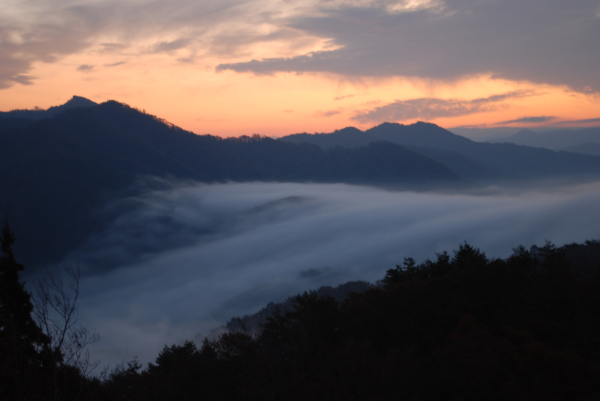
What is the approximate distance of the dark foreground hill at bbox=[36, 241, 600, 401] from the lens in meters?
14.2

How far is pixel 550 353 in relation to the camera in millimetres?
13469

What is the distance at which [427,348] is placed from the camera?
2131 cm

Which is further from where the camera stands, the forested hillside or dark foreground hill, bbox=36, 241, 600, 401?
dark foreground hill, bbox=36, 241, 600, 401

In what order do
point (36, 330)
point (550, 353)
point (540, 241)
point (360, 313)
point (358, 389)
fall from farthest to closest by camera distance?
1. point (540, 241)
2. point (360, 313)
3. point (358, 389)
4. point (36, 330)
5. point (550, 353)

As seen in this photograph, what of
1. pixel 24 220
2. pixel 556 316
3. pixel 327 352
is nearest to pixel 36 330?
pixel 327 352

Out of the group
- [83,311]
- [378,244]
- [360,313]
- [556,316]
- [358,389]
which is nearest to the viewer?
[358,389]

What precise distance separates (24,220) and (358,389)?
760 ft

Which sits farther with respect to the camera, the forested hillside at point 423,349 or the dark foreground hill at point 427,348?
the dark foreground hill at point 427,348

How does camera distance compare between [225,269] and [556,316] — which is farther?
[225,269]

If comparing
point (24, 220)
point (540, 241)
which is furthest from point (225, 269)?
point (540, 241)

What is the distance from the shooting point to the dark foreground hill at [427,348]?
14.2 m

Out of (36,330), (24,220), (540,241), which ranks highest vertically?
(24,220)

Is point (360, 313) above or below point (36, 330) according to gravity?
below

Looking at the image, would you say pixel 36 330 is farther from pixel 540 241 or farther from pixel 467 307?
pixel 540 241
